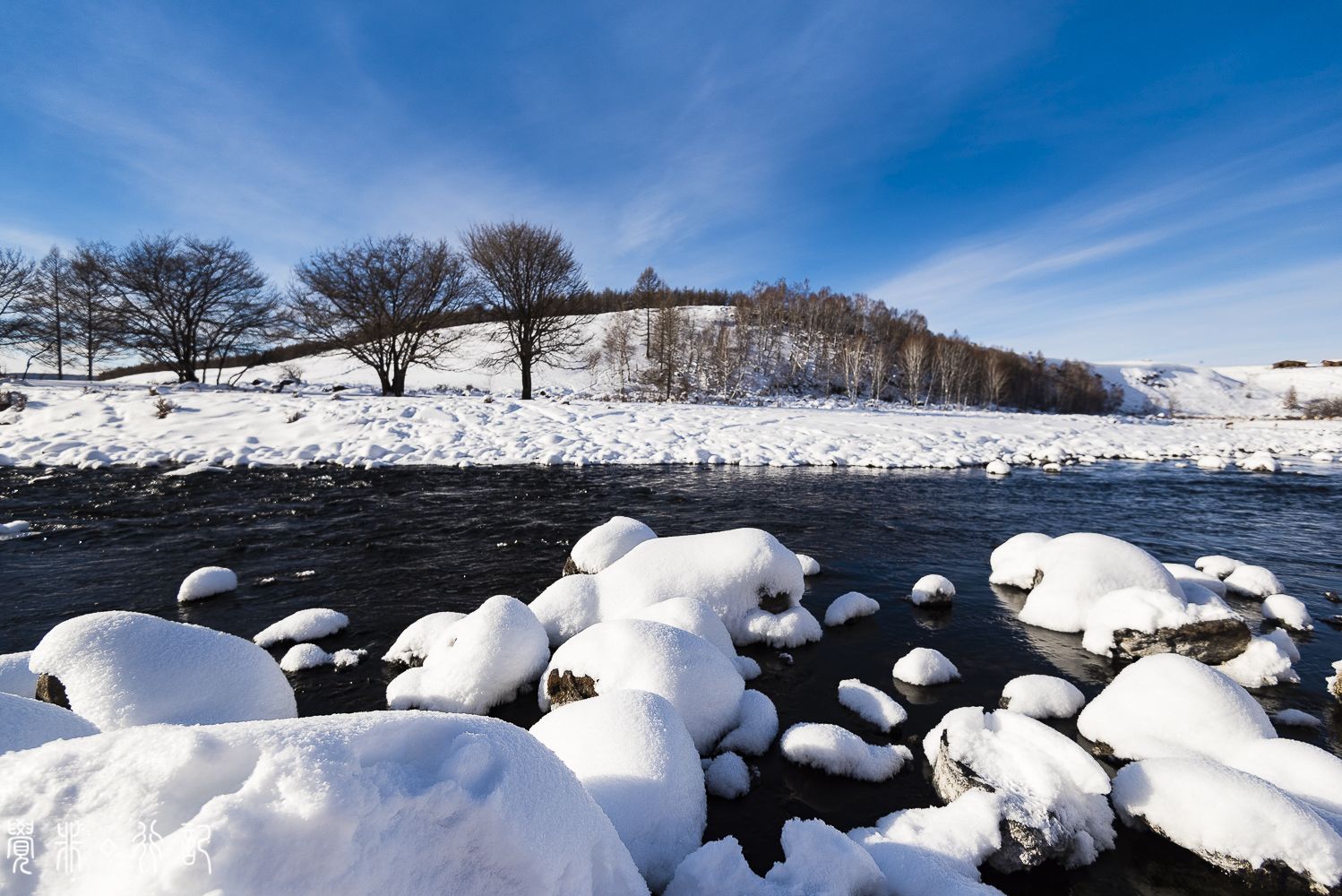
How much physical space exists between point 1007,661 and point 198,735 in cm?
574

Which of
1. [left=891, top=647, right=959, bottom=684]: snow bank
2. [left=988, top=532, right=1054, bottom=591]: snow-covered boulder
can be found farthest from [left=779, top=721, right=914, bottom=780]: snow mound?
[left=988, top=532, right=1054, bottom=591]: snow-covered boulder

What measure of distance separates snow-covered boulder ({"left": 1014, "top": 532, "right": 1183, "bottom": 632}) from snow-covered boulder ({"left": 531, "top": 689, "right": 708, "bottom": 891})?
4.64 metres

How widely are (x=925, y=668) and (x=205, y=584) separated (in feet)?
25.0

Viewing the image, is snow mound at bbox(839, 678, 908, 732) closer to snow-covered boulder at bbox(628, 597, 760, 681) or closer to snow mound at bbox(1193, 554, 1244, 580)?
snow-covered boulder at bbox(628, 597, 760, 681)

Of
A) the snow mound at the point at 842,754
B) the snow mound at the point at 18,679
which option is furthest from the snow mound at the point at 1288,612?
the snow mound at the point at 18,679

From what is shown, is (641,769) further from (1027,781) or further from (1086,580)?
(1086,580)

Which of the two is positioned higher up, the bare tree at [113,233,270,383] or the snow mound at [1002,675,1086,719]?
the bare tree at [113,233,270,383]

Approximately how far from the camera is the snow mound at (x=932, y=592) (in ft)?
19.4

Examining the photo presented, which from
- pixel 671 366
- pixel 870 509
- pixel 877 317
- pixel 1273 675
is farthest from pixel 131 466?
pixel 877 317

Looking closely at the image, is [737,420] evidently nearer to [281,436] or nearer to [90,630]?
[281,436]

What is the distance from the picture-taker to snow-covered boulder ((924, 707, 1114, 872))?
2672mm

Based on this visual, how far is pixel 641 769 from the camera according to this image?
2.70 meters

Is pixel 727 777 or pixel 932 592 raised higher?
pixel 932 592

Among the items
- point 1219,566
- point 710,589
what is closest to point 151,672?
point 710,589
